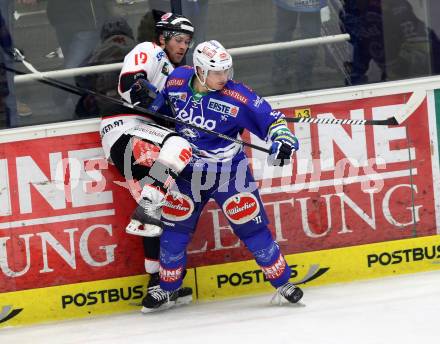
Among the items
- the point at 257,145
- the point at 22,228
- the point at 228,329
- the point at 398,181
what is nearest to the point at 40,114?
the point at 22,228

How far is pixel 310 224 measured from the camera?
5.77m

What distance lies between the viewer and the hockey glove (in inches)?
203

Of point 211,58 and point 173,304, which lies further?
point 173,304

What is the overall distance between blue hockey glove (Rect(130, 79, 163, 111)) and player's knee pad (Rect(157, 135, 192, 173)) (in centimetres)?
23

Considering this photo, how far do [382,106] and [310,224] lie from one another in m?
0.75

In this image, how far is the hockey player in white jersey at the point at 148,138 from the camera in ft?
17.3

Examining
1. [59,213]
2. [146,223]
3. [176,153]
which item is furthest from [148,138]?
[59,213]

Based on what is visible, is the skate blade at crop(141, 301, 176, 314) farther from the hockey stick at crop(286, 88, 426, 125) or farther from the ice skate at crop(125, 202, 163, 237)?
the hockey stick at crop(286, 88, 426, 125)

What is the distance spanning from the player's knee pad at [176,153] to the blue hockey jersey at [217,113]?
13 cm

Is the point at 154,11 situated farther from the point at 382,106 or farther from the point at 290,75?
the point at 382,106

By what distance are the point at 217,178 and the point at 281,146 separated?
1.49 ft

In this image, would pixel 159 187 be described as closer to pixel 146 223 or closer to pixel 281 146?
pixel 146 223

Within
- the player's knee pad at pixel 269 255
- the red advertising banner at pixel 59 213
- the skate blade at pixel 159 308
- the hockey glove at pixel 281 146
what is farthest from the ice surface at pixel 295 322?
the hockey glove at pixel 281 146

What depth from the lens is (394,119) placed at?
5562 millimetres
